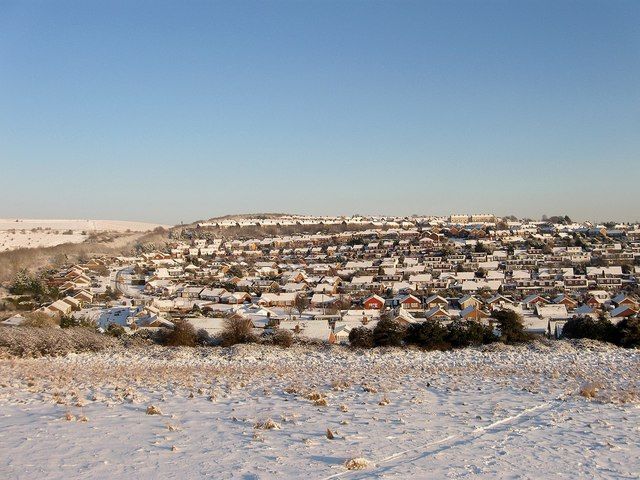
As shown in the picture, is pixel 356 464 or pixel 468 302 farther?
pixel 468 302

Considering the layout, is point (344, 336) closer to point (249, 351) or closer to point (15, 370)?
point (249, 351)

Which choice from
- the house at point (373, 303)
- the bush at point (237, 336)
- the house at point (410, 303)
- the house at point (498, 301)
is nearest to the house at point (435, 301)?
the house at point (410, 303)

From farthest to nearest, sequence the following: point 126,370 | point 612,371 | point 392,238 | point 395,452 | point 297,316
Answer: point 392,238 < point 297,316 < point 126,370 < point 612,371 < point 395,452

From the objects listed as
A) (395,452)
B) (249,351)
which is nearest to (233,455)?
(395,452)

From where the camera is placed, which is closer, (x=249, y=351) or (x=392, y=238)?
(x=249, y=351)

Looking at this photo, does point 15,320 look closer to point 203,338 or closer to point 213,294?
point 203,338

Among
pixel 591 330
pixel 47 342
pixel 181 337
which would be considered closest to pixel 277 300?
pixel 181 337

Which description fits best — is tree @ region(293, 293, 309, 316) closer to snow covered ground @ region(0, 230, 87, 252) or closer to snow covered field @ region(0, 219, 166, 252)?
snow covered field @ region(0, 219, 166, 252)

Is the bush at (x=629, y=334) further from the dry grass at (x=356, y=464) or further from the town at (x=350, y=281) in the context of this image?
the dry grass at (x=356, y=464)
